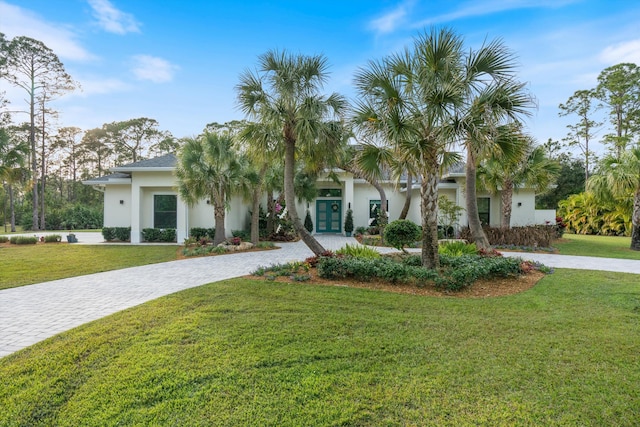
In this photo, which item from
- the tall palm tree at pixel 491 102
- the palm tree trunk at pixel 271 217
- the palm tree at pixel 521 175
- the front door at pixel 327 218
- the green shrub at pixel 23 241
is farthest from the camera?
the front door at pixel 327 218

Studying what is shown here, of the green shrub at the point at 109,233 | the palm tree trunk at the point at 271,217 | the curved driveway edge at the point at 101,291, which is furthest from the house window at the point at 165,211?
the curved driveway edge at the point at 101,291

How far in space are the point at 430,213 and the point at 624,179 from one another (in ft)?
37.6

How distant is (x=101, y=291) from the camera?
629cm

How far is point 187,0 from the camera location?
9148 millimetres

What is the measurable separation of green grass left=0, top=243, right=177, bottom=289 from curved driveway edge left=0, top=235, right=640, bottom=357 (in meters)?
0.77

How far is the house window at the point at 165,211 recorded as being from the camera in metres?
15.6

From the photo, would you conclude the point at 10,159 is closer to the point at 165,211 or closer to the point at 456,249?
the point at 165,211

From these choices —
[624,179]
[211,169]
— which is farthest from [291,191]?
[624,179]

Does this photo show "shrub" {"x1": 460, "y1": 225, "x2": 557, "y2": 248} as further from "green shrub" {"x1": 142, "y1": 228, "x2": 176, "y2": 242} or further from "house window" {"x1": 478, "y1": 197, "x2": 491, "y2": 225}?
"green shrub" {"x1": 142, "y1": 228, "x2": 176, "y2": 242}

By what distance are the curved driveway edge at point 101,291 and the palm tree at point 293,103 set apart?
3047mm

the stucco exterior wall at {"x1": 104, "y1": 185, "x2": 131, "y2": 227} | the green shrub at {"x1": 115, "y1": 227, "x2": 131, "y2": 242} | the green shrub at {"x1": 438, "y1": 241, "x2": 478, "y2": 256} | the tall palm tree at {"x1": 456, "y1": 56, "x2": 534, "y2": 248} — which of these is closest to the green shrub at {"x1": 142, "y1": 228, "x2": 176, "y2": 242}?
the green shrub at {"x1": 115, "y1": 227, "x2": 131, "y2": 242}

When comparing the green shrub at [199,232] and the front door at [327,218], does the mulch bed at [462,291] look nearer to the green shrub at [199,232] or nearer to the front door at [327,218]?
the green shrub at [199,232]

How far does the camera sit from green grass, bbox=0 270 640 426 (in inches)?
96.7

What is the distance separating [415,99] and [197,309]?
6.26 meters
